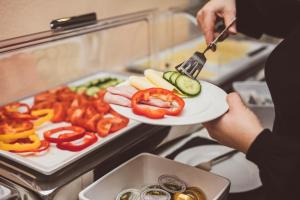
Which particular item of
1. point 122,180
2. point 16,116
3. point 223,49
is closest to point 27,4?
point 16,116

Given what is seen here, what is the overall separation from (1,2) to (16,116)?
320 millimetres

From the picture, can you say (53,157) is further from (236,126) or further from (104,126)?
(236,126)

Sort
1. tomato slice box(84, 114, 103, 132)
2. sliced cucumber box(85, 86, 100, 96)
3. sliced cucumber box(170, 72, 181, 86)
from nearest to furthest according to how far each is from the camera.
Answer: sliced cucumber box(170, 72, 181, 86)
tomato slice box(84, 114, 103, 132)
sliced cucumber box(85, 86, 100, 96)

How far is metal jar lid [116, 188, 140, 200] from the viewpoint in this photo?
2.58ft

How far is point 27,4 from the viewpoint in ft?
3.77

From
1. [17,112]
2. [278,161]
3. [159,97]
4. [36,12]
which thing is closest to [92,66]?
[36,12]

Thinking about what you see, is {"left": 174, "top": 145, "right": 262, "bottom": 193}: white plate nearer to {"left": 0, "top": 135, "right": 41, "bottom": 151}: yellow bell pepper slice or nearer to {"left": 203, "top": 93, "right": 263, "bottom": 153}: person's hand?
{"left": 203, "top": 93, "right": 263, "bottom": 153}: person's hand

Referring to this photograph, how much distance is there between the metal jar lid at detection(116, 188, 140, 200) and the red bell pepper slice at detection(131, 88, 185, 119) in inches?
7.1

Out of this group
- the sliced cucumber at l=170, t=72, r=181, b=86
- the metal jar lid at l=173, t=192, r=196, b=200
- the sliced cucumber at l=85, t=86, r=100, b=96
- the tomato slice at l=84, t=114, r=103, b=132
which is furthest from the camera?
the sliced cucumber at l=85, t=86, r=100, b=96

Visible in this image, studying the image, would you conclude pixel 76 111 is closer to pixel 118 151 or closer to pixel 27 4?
pixel 118 151

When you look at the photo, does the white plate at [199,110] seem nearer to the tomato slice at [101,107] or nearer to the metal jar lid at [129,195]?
the metal jar lid at [129,195]

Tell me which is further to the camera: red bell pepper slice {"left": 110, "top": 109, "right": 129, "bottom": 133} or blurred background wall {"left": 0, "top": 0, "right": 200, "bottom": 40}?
blurred background wall {"left": 0, "top": 0, "right": 200, "bottom": 40}

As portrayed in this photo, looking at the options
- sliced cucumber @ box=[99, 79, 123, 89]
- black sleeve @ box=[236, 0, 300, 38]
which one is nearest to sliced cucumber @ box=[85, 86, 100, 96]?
sliced cucumber @ box=[99, 79, 123, 89]

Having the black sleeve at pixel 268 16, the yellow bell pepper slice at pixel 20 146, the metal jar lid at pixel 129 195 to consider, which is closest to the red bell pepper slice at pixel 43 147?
the yellow bell pepper slice at pixel 20 146
